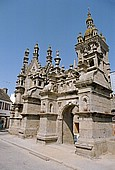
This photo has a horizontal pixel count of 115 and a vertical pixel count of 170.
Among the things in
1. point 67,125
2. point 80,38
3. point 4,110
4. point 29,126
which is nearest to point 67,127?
point 67,125

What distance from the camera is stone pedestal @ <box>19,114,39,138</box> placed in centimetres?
1585

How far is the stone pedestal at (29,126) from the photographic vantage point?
15.9 m

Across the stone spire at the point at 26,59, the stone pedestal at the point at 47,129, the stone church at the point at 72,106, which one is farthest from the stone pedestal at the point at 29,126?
the stone spire at the point at 26,59

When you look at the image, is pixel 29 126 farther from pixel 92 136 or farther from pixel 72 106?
pixel 92 136

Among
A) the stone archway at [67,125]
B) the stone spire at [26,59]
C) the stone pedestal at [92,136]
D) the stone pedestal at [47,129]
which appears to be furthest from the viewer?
the stone spire at [26,59]

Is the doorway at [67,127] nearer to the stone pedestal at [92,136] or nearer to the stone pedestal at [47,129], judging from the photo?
the stone pedestal at [47,129]

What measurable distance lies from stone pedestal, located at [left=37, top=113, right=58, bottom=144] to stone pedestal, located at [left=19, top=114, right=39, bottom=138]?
3579 millimetres

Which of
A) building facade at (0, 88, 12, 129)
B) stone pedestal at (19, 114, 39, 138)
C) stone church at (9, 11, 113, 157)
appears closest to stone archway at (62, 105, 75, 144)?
stone church at (9, 11, 113, 157)

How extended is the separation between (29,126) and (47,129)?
180 inches

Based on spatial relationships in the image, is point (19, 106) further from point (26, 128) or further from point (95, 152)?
point (95, 152)

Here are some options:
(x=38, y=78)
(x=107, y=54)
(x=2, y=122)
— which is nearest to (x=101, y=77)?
(x=38, y=78)

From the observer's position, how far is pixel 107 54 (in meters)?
27.6

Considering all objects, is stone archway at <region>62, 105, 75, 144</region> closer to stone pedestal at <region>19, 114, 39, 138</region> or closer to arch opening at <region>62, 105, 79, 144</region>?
arch opening at <region>62, 105, 79, 144</region>

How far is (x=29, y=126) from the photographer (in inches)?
638
